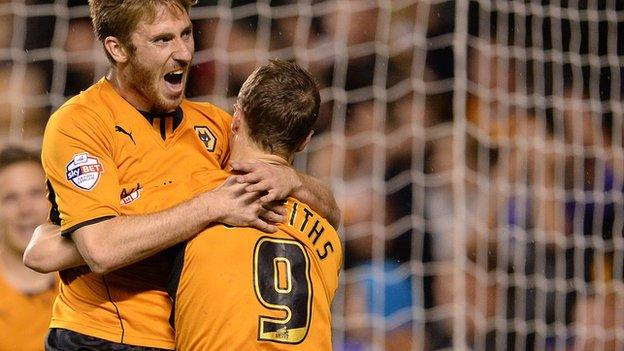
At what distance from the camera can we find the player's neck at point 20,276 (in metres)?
4.25

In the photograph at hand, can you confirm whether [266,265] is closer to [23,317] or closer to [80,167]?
[80,167]

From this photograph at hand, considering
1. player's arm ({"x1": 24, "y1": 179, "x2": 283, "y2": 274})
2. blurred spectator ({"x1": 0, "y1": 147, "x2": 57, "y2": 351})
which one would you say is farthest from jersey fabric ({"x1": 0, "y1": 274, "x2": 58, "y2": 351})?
player's arm ({"x1": 24, "y1": 179, "x2": 283, "y2": 274})

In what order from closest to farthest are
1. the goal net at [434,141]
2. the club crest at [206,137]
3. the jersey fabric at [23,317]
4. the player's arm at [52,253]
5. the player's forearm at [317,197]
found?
1. the player's arm at [52,253]
2. the player's forearm at [317,197]
3. the club crest at [206,137]
4. the jersey fabric at [23,317]
5. the goal net at [434,141]

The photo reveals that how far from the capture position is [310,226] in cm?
236

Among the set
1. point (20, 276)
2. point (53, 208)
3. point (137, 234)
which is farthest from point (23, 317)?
point (137, 234)

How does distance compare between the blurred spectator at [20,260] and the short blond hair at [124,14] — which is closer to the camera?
the short blond hair at [124,14]

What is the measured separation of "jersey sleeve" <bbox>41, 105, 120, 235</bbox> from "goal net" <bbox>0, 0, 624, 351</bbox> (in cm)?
215

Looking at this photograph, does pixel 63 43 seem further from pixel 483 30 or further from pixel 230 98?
pixel 483 30

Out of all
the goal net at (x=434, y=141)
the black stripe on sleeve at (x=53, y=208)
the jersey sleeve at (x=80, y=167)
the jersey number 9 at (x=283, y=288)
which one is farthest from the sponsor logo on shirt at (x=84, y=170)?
the goal net at (x=434, y=141)

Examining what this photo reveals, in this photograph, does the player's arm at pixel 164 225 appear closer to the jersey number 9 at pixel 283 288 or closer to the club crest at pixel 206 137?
the jersey number 9 at pixel 283 288

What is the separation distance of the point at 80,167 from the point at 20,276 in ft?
6.72

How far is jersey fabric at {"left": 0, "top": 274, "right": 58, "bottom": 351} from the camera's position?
416 centimetres

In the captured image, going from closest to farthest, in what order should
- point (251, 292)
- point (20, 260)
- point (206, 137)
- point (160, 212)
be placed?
point (251, 292)
point (160, 212)
point (206, 137)
point (20, 260)

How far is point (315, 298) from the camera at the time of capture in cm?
229
